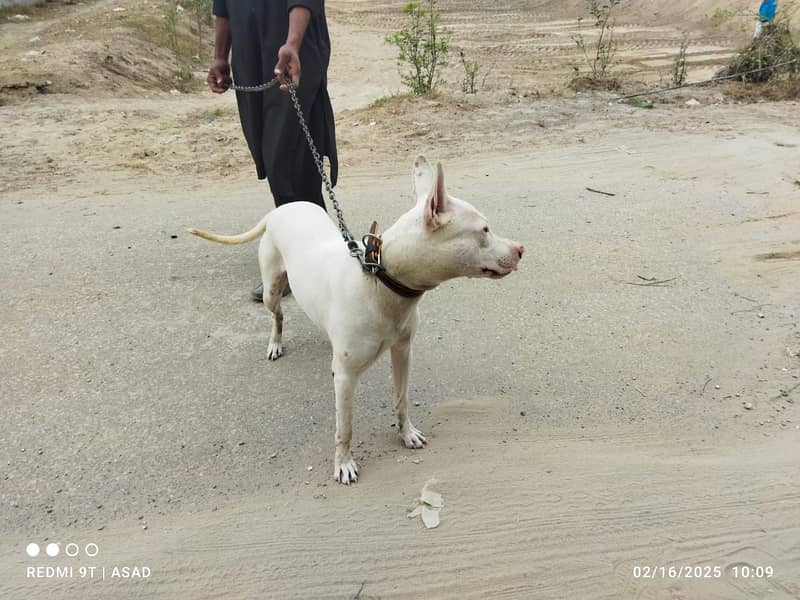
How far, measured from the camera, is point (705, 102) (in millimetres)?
8070

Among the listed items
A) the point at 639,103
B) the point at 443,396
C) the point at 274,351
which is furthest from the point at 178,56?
the point at 443,396

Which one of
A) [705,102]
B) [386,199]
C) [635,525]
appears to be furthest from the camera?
[705,102]

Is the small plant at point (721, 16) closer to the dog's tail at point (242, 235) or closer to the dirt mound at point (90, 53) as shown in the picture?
the dirt mound at point (90, 53)

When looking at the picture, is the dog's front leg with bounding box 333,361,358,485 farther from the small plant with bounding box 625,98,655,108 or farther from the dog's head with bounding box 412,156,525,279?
the small plant with bounding box 625,98,655,108

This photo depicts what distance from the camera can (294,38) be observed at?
9.87ft

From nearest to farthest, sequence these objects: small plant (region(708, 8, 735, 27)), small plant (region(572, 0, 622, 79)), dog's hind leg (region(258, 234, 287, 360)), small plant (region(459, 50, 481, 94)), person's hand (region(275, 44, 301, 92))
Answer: person's hand (region(275, 44, 301, 92)) → dog's hind leg (region(258, 234, 287, 360)) → small plant (region(459, 50, 481, 94)) → small plant (region(572, 0, 622, 79)) → small plant (region(708, 8, 735, 27))

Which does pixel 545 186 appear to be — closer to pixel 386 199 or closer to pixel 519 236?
pixel 519 236

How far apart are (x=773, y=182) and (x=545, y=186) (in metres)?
2.03

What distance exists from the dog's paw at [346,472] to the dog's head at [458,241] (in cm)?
96

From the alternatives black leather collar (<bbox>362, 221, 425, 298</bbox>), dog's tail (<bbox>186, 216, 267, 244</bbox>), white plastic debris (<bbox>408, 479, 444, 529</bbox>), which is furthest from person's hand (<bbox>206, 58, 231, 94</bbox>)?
white plastic debris (<bbox>408, 479, 444, 529</bbox>)

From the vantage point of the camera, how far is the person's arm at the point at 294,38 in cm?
299

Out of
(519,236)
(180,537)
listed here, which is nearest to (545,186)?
(519,236)

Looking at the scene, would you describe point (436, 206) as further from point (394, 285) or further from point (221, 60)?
point (221, 60)

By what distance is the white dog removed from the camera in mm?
2061
